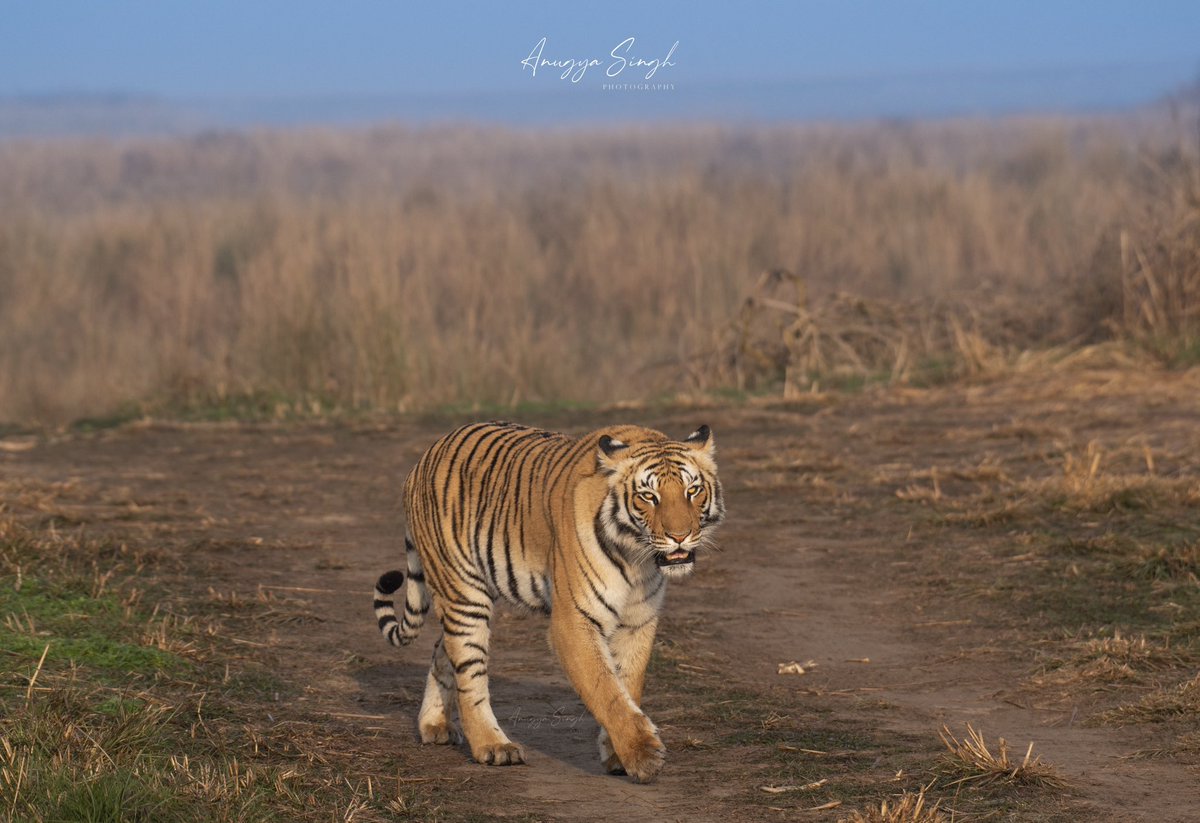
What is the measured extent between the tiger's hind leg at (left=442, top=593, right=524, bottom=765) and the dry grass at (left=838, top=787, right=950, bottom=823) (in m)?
1.13

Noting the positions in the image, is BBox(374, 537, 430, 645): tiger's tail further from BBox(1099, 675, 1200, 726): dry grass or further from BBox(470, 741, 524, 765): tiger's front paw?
BBox(1099, 675, 1200, 726): dry grass

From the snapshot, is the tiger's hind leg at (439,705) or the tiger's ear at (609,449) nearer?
the tiger's ear at (609,449)

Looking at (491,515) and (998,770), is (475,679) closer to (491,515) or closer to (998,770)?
(491,515)

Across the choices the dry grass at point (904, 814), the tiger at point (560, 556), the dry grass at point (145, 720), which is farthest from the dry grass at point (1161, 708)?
the dry grass at point (145, 720)

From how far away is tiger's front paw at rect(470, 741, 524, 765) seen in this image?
4.75m

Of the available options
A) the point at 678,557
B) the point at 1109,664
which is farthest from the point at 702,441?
the point at 1109,664

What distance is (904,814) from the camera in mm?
3891

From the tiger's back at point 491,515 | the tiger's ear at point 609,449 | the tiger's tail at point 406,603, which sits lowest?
the tiger's tail at point 406,603

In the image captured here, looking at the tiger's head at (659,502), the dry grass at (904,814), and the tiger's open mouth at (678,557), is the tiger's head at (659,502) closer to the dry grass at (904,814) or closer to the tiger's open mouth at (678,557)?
the tiger's open mouth at (678,557)

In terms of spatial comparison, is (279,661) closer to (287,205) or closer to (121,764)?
(121,764)

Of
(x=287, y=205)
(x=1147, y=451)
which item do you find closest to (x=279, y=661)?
(x=1147, y=451)

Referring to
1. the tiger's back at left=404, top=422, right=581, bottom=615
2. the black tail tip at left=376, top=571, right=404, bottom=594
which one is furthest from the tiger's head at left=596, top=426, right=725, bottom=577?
the black tail tip at left=376, top=571, right=404, bottom=594

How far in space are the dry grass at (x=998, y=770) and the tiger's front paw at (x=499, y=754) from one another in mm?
1214

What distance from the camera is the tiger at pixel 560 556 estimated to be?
14.6 ft
